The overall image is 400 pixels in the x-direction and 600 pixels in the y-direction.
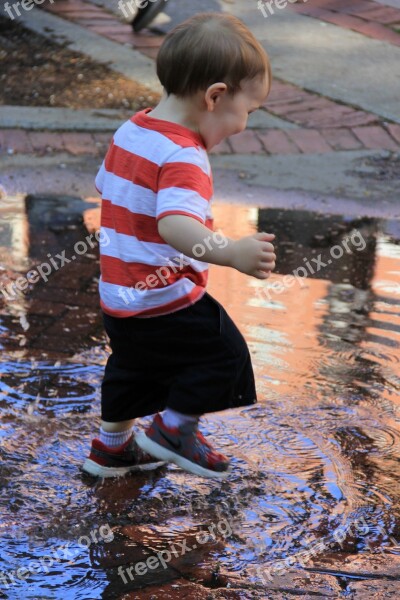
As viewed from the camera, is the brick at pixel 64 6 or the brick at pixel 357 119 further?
the brick at pixel 64 6

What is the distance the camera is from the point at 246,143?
5.89 m

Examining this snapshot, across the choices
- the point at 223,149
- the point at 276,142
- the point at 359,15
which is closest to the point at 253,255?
the point at 223,149

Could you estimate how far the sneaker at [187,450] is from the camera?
2486 millimetres

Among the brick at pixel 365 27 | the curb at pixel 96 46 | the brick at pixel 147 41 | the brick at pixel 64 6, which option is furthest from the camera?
the brick at pixel 64 6

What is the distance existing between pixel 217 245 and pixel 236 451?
0.82m

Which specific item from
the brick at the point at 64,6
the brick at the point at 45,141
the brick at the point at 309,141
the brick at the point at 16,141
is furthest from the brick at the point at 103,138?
the brick at the point at 64,6

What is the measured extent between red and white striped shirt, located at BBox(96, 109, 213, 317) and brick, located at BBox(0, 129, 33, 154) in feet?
11.1

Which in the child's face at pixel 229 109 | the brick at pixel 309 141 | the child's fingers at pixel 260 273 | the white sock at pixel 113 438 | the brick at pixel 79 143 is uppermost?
the child's face at pixel 229 109

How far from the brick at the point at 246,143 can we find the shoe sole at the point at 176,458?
3.48 meters

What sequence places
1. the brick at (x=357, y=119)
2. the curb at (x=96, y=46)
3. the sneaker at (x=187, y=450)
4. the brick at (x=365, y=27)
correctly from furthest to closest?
1. the brick at (x=365, y=27)
2. the curb at (x=96, y=46)
3. the brick at (x=357, y=119)
4. the sneaker at (x=187, y=450)

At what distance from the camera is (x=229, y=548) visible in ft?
7.60

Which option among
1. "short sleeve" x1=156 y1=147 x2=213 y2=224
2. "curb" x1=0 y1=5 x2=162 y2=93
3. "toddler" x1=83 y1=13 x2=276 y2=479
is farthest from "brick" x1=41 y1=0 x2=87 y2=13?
"short sleeve" x1=156 y1=147 x2=213 y2=224

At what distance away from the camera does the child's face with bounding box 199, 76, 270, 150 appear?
2.29m

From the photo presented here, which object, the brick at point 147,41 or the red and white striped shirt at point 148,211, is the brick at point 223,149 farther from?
the red and white striped shirt at point 148,211
